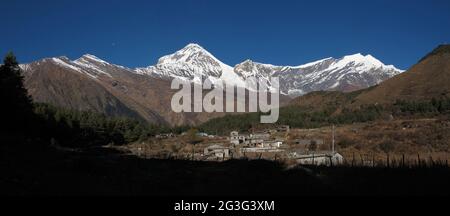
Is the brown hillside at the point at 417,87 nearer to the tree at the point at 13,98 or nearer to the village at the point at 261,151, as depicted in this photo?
the village at the point at 261,151

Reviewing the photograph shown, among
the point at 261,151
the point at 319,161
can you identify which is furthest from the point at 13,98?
the point at 319,161

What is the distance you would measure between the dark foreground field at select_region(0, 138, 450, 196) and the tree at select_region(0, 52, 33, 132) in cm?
3488

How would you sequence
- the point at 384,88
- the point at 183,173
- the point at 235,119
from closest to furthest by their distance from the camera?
the point at 183,173 < the point at 235,119 < the point at 384,88

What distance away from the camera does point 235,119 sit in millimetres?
181625

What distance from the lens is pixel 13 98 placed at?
47.0 metres

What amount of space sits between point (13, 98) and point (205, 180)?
43.3 metres

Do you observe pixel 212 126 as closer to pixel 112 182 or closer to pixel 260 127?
pixel 260 127

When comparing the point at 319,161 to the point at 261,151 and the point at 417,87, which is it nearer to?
the point at 261,151

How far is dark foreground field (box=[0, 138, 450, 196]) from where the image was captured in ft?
25.4

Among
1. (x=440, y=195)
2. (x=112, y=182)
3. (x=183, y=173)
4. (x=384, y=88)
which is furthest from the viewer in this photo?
(x=384, y=88)

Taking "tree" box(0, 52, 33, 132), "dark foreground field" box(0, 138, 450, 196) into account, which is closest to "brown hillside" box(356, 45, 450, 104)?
"tree" box(0, 52, 33, 132)

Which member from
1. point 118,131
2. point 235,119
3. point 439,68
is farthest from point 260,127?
point 439,68

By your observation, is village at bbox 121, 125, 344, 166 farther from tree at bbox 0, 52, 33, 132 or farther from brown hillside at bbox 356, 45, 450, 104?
brown hillside at bbox 356, 45, 450, 104
